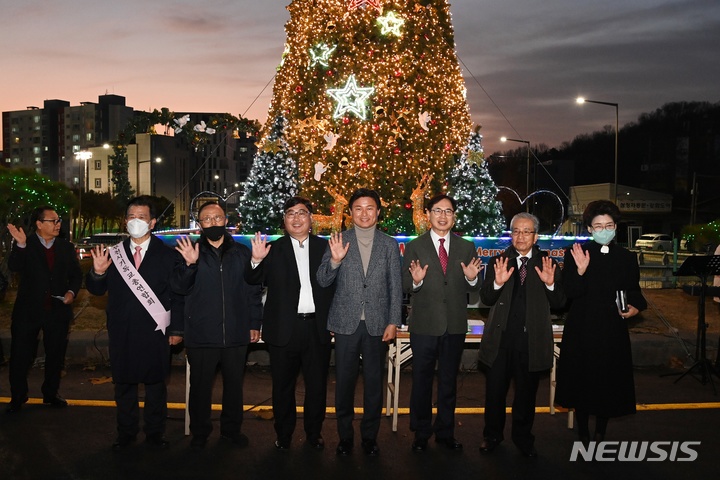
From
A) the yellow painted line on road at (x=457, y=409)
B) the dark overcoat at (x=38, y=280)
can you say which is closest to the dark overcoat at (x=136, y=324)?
the dark overcoat at (x=38, y=280)

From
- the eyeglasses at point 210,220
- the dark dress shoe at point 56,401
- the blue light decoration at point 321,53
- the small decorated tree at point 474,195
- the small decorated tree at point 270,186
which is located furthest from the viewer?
the small decorated tree at point 270,186

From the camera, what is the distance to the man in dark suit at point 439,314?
5598 millimetres

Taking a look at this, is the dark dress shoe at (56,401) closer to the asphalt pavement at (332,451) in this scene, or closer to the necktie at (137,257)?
the asphalt pavement at (332,451)

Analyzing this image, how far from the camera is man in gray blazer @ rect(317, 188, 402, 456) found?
5480mm

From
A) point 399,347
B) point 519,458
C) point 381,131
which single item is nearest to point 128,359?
point 399,347

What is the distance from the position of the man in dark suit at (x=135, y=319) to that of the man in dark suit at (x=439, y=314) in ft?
6.80

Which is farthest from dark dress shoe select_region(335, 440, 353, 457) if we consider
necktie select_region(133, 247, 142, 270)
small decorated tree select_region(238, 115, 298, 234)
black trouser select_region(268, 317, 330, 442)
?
small decorated tree select_region(238, 115, 298, 234)

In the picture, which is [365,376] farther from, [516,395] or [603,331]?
[603,331]

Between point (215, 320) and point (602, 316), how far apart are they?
3.17 meters

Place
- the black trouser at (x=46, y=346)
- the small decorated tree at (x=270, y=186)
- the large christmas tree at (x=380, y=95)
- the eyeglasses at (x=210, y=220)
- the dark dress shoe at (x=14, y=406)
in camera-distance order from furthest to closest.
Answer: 1. the small decorated tree at (x=270, y=186)
2. the large christmas tree at (x=380, y=95)
3. the black trouser at (x=46, y=346)
4. the dark dress shoe at (x=14, y=406)
5. the eyeglasses at (x=210, y=220)

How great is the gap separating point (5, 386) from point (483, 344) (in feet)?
17.8

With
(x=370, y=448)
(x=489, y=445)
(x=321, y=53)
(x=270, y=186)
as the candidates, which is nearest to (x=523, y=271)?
(x=489, y=445)

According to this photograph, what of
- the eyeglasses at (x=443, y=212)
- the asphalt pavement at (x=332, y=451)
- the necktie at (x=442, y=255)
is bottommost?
the asphalt pavement at (x=332, y=451)

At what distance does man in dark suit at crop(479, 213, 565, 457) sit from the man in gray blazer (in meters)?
0.82
